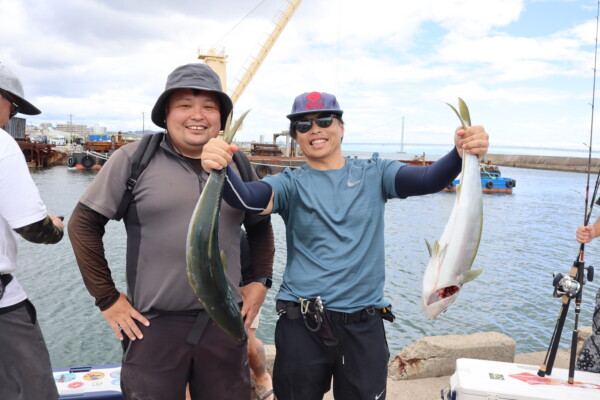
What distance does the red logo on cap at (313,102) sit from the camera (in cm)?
235

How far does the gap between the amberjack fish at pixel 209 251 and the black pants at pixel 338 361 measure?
1.67 ft

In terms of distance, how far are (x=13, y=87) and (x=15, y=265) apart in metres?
0.92

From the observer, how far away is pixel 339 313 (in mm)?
2260

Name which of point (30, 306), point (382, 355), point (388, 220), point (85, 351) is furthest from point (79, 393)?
point (388, 220)

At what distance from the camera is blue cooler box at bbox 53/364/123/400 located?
9.93 feet

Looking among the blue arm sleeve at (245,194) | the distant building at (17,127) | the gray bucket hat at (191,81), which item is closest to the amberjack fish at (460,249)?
the blue arm sleeve at (245,194)

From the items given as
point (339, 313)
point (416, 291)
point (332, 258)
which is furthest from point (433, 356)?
point (416, 291)

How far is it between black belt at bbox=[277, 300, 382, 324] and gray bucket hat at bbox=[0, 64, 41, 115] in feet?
5.84

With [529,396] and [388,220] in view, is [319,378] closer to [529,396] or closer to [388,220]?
[529,396]

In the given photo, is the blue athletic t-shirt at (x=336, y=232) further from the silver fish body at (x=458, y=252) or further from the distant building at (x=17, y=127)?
the distant building at (x=17, y=127)

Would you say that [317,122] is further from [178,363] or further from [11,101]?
[11,101]

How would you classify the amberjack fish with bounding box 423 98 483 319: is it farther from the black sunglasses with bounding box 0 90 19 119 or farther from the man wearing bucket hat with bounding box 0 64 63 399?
the black sunglasses with bounding box 0 90 19 119

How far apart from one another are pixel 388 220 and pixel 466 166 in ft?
65.5

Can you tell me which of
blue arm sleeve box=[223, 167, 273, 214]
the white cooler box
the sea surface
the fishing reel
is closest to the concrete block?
the white cooler box
